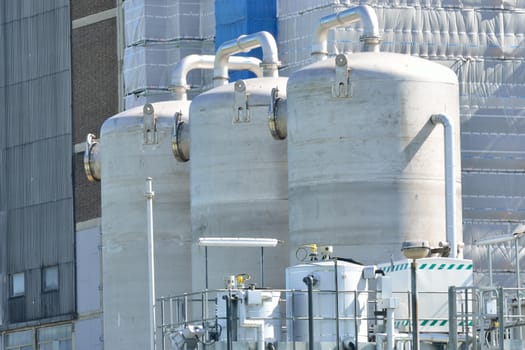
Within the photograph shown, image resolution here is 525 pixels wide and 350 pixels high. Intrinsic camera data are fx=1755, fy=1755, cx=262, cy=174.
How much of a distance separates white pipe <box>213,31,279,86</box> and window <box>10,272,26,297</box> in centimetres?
2848

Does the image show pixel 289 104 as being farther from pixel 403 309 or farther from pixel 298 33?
pixel 298 33

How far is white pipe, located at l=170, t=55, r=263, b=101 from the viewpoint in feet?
188

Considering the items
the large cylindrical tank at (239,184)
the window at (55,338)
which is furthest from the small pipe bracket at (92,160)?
the window at (55,338)

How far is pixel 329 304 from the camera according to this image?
39.7 meters

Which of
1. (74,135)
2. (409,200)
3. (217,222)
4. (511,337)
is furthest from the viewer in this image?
(74,135)

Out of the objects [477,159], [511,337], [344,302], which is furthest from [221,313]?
[477,159]

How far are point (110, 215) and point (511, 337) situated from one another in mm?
19674

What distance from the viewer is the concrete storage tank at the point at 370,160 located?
4653cm

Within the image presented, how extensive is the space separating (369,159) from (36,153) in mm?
36004

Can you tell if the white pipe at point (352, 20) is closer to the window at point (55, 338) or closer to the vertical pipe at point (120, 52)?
the vertical pipe at point (120, 52)

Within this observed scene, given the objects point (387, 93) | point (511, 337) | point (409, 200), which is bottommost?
point (511, 337)

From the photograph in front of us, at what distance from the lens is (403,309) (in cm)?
4084

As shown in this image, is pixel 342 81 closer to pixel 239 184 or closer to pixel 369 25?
pixel 369 25

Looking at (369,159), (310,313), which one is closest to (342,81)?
(369,159)
